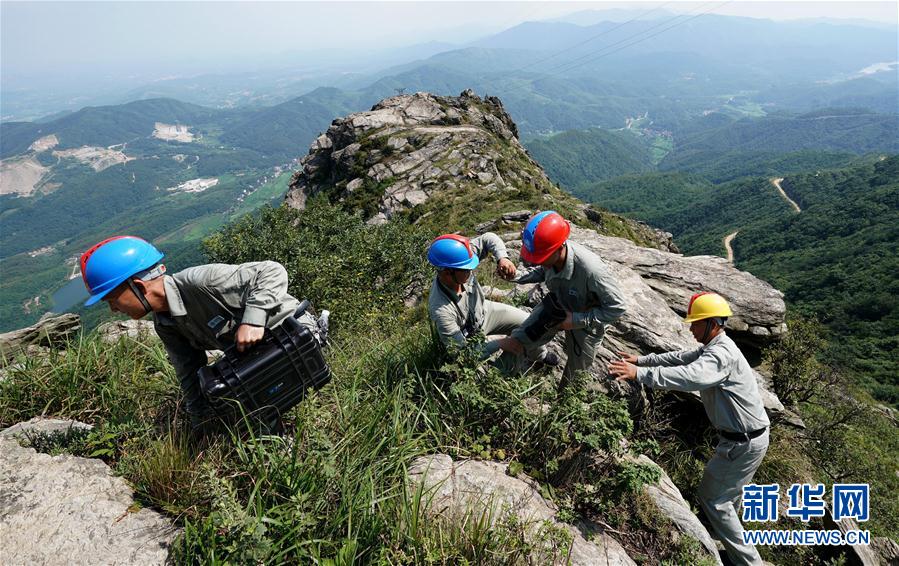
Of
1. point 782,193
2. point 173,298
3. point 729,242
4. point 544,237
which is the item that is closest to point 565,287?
point 544,237

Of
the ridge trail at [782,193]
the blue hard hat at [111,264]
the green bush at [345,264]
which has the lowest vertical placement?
the ridge trail at [782,193]

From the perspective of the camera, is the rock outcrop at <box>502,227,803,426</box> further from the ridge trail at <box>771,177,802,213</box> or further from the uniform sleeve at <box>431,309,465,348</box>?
the ridge trail at <box>771,177,802,213</box>

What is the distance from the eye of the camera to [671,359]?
486 cm

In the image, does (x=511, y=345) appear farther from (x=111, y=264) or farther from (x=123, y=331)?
(x=123, y=331)

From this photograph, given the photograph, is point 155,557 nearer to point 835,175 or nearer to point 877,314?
point 877,314

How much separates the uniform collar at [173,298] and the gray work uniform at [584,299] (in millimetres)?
3213

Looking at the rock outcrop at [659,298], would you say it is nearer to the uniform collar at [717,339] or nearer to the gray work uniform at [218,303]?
the uniform collar at [717,339]

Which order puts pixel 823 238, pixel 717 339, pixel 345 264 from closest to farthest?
1. pixel 717 339
2. pixel 345 264
3. pixel 823 238

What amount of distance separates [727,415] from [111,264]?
19.6 feet

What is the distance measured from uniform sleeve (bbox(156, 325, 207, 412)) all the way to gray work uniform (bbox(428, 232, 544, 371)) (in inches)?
91.6

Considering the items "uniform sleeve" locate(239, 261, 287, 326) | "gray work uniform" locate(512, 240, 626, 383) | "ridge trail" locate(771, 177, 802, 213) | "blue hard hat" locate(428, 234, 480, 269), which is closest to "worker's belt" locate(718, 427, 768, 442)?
"gray work uniform" locate(512, 240, 626, 383)

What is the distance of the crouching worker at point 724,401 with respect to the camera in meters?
4.23

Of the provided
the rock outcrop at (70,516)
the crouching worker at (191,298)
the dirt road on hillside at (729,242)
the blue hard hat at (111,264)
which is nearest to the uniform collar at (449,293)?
the crouching worker at (191,298)

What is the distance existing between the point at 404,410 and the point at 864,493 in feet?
20.9
